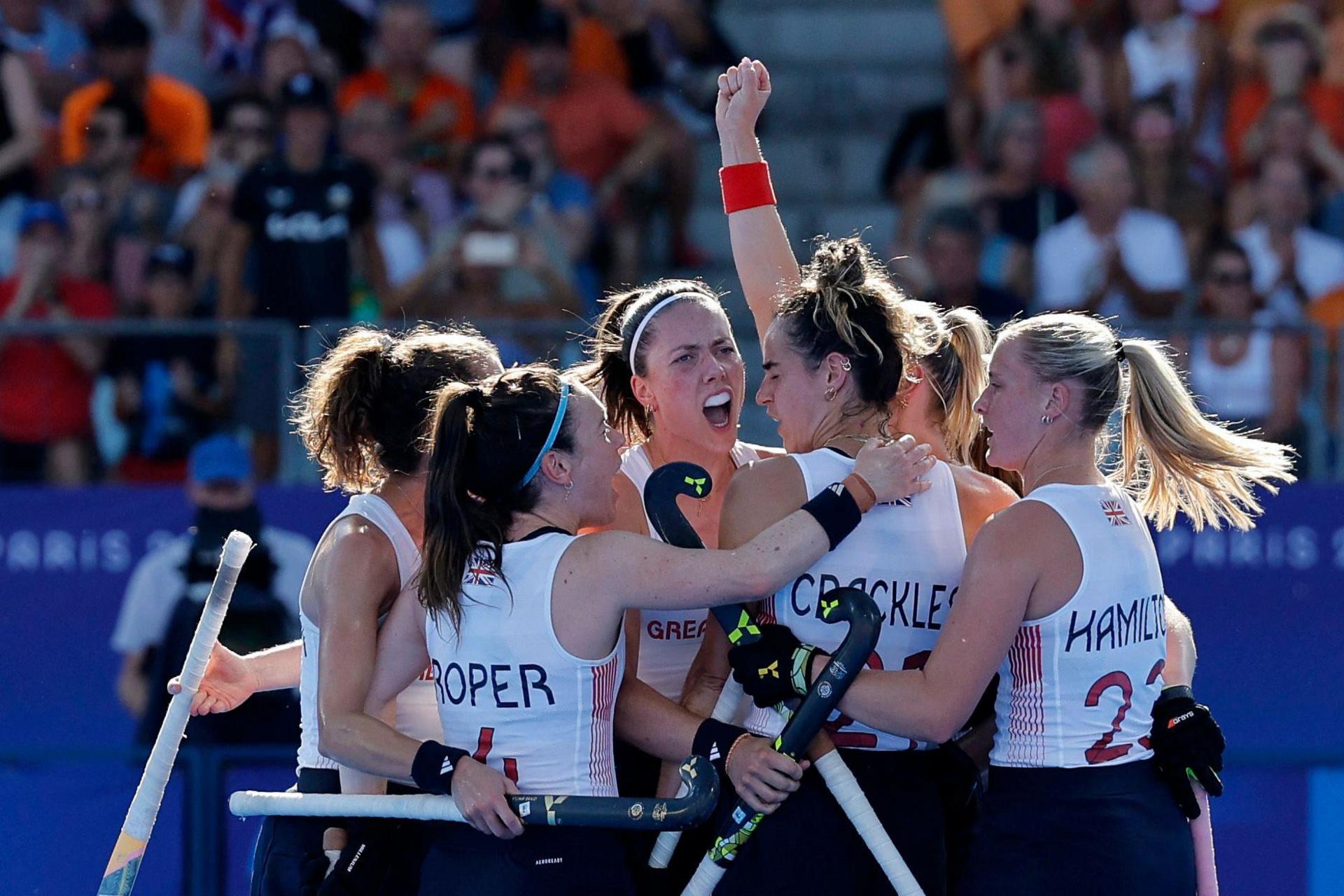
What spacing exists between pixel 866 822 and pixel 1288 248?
5629 millimetres

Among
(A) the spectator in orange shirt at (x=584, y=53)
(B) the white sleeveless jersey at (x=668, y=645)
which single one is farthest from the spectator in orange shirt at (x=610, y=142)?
(B) the white sleeveless jersey at (x=668, y=645)

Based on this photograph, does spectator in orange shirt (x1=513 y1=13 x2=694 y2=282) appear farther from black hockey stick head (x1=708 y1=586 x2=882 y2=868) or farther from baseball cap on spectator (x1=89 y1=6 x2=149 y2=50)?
black hockey stick head (x1=708 y1=586 x2=882 y2=868)

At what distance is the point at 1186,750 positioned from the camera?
3.46 metres

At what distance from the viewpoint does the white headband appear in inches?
164

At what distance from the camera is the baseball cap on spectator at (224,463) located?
23.6 ft

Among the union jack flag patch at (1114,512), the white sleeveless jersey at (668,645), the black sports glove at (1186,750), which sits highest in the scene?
the union jack flag patch at (1114,512)

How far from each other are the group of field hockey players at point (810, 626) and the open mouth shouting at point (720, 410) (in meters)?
0.38

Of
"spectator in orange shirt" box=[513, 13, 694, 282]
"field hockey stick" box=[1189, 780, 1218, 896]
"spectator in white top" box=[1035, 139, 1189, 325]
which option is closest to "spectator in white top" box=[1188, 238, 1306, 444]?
"spectator in white top" box=[1035, 139, 1189, 325]

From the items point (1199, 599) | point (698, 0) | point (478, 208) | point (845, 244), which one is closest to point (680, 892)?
point (845, 244)

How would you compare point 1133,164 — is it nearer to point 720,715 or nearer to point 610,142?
point 610,142

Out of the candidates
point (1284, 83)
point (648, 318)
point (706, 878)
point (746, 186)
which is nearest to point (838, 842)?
point (706, 878)

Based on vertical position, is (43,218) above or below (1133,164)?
below

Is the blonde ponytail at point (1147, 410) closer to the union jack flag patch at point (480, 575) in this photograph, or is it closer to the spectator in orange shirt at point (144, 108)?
the union jack flag patch at point (480, 575)

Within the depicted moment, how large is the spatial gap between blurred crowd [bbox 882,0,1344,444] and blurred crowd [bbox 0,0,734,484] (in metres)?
1.45
